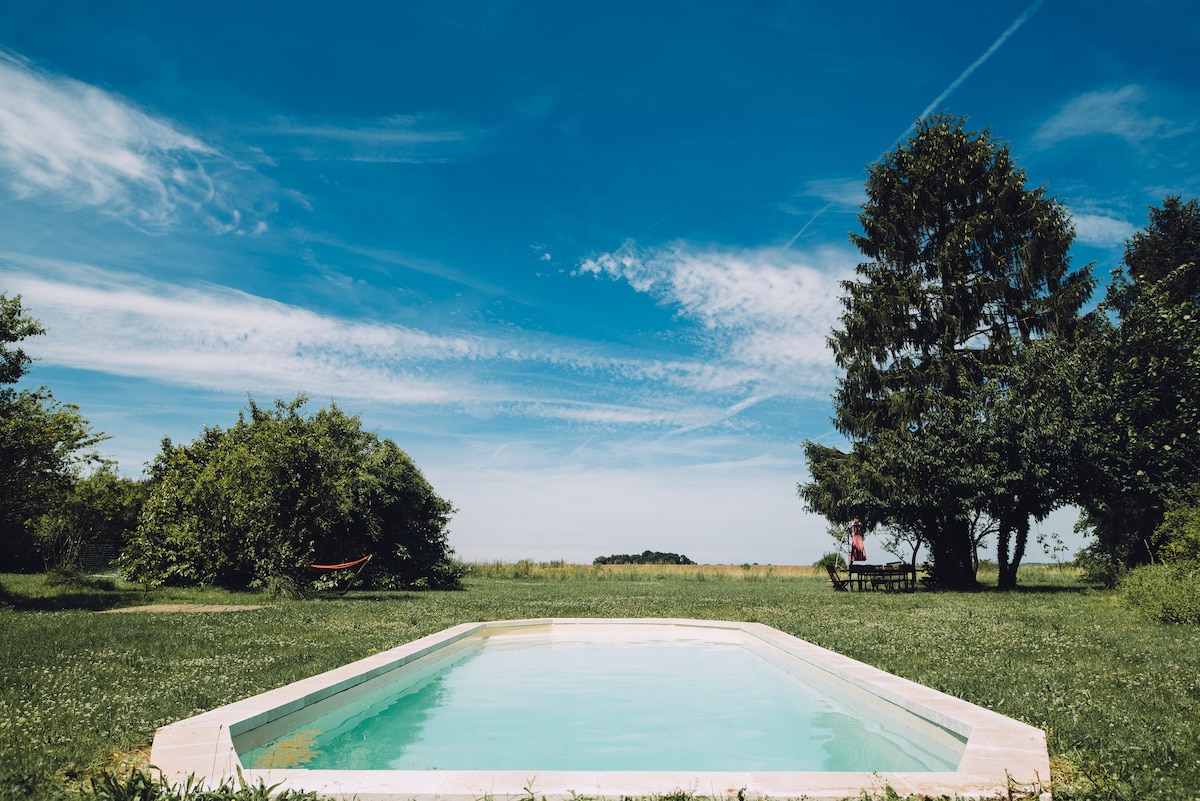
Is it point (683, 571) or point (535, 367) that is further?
point (683, 571)

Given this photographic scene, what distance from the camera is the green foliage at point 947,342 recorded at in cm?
2231

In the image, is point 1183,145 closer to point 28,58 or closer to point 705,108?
point 705,108

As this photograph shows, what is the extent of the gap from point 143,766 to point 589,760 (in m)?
3.44

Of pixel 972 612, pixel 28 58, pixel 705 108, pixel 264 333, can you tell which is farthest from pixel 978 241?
pixel 28 58

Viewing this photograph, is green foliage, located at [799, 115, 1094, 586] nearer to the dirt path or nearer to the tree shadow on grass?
the dirt path

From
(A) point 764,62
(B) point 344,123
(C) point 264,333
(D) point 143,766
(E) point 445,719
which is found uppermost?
(A) point 764,62

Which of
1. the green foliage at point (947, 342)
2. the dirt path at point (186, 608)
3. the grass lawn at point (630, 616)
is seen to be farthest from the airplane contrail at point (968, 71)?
the dirt path at point (186, 608)

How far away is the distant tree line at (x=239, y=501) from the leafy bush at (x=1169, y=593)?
19.5 metres

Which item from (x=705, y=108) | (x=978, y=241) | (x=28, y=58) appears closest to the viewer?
(x=28, y=58)

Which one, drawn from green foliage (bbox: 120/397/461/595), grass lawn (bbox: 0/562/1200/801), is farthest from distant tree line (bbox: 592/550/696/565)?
grass lawn (bbox: 0/562/1200/801)

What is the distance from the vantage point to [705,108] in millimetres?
18594

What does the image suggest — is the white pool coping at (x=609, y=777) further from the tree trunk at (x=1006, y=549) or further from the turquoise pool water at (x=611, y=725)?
the tree trunk at (x=1006, y=549)

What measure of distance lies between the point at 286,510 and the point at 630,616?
34.9 ft

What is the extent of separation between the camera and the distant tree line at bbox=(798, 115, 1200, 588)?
20.4m
